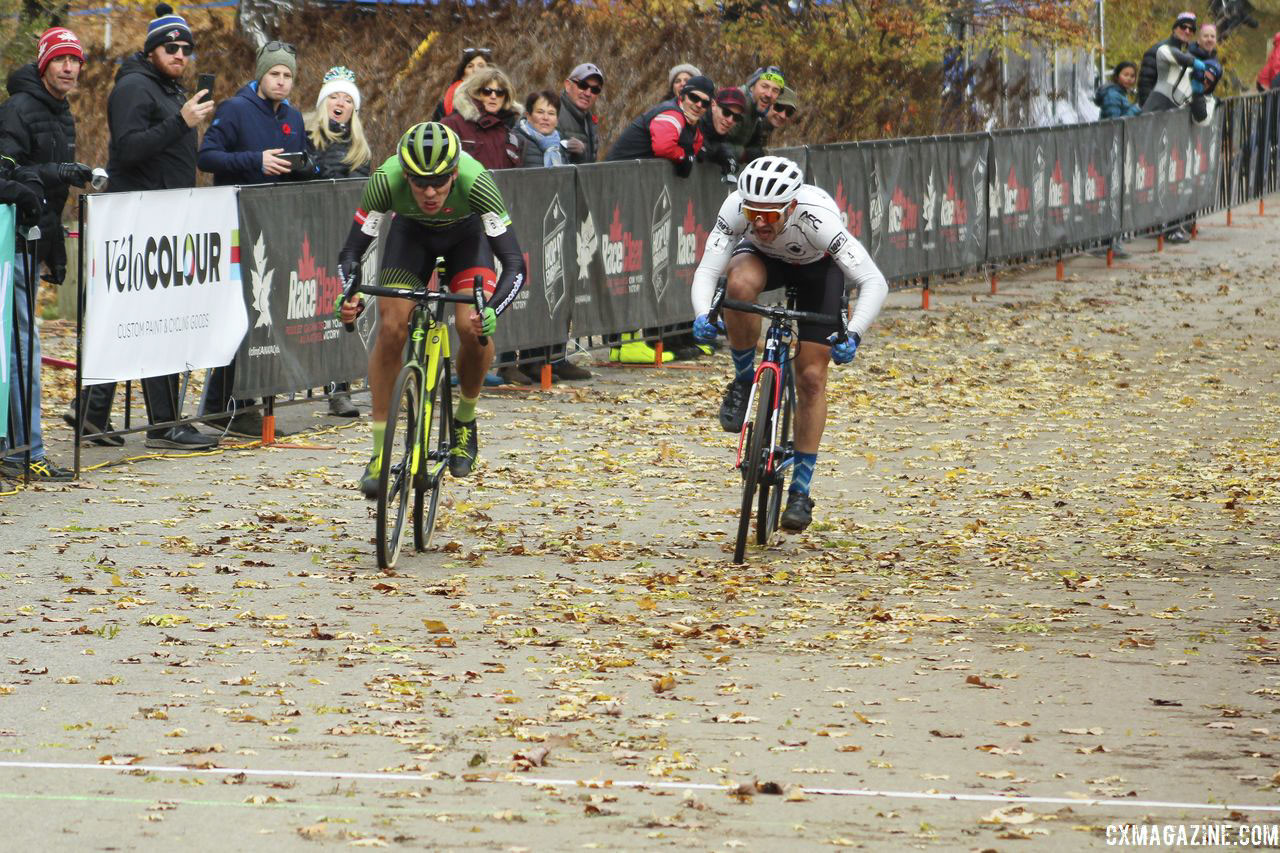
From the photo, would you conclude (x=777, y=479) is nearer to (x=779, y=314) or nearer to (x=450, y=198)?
(x=779, y=314)

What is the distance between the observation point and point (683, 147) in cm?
1748

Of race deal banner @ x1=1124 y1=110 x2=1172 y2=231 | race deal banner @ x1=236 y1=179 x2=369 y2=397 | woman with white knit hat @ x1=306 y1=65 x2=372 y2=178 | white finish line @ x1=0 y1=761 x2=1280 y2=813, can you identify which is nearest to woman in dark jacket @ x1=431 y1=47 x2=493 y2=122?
woman with white knit hat @ x1=306 y1=65 x2=372 y2=178

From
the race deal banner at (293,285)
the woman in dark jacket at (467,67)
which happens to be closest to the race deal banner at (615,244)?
the woman in dark jacket at (467,67)

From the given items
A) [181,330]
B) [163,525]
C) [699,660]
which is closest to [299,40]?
[181,330]

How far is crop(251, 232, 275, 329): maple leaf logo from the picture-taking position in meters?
13.1

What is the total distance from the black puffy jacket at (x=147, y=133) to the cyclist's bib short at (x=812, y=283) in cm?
398

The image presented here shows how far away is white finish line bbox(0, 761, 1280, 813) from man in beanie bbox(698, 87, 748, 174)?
11655mm

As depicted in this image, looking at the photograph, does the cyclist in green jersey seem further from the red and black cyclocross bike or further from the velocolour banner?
the velocolour banner

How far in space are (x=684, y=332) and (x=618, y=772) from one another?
39.8 ft

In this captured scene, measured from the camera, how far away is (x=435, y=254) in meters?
9.91

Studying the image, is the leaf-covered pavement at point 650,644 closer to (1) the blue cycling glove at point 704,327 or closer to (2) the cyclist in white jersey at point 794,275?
(2) the cyclist in white jersey at point 794,275

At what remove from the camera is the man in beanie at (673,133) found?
56.3ft

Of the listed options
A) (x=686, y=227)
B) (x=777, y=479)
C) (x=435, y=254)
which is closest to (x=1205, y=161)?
(x=686, y=227)
